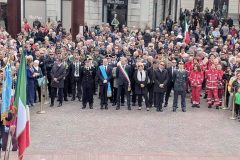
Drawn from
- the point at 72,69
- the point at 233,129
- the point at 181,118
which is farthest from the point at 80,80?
the point at 233,129

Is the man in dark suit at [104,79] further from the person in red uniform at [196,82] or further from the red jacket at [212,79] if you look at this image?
the red jacket at [212,79]

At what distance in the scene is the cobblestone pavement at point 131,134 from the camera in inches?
512

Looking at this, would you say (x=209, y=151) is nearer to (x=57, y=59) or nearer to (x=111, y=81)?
(x=111, y=81)

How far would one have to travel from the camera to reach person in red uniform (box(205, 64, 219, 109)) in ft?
59.3

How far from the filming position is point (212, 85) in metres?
18.1

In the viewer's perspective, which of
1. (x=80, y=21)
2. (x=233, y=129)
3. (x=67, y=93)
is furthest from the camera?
(x=80, y=21)

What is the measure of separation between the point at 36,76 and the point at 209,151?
6.90 metres

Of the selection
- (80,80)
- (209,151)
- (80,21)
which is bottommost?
(209,151)

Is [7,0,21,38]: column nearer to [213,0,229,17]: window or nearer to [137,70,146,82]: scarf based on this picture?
[137,70,146,82]: scarf

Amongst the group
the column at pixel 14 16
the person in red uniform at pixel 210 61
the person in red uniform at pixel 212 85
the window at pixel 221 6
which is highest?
the window at pixel 221 6

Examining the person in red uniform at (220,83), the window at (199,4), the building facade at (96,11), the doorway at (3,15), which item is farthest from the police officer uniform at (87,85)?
the window at (199,4)

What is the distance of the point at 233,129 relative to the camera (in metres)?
15.6

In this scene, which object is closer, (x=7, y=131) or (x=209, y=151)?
(x=7, y=131)

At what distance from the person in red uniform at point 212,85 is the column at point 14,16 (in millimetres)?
14217
